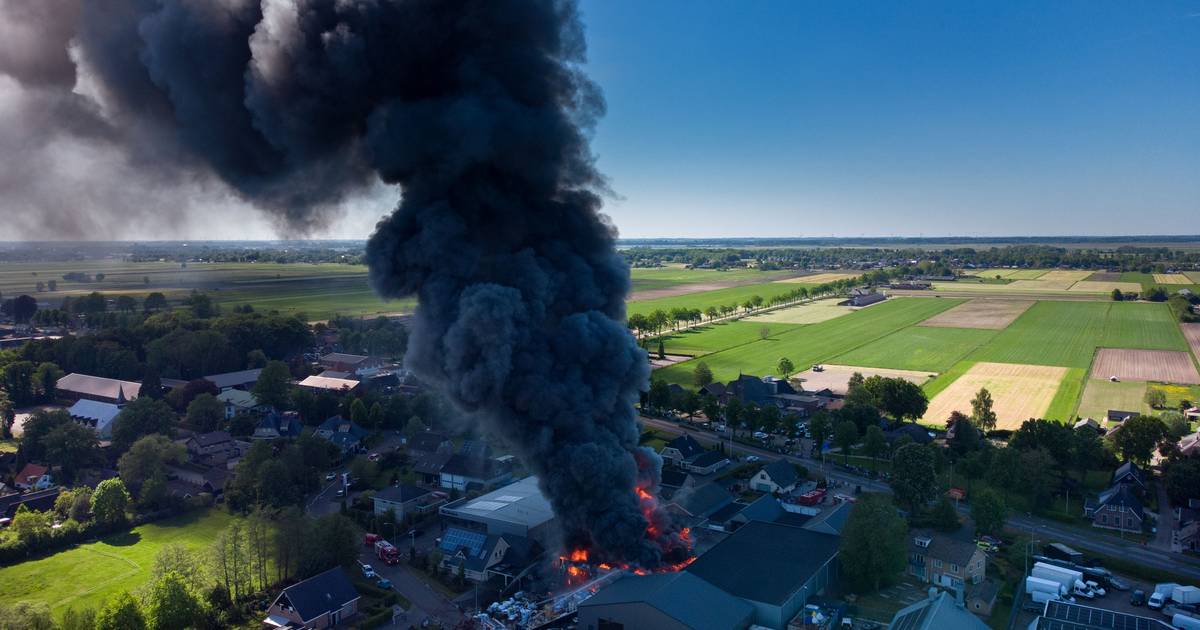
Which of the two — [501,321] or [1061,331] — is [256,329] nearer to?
[501,321]

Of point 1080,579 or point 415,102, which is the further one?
point 1080,579

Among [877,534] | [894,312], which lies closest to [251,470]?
[877,534]

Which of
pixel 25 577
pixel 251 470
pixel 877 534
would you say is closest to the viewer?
pixel 877 534

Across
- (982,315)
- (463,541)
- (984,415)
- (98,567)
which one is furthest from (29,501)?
(982,315)

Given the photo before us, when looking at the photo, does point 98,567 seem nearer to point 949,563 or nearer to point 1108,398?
point 949,563

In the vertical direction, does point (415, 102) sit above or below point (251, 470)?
above

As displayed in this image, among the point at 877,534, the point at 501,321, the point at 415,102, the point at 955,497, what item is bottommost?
the point at 955,497

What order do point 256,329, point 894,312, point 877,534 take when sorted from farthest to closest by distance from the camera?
point 894,312 → point 256,329 → point 877,534
